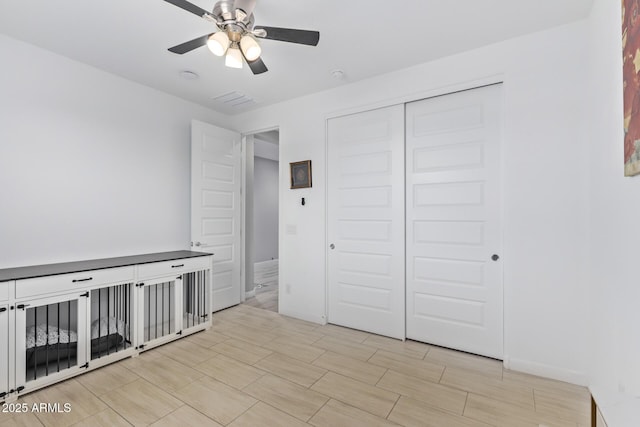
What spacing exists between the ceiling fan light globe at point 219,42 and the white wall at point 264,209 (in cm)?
500

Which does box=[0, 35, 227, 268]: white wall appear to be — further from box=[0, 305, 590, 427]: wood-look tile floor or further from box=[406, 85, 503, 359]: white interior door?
box=[406, 85, 503, 359]: white interior door

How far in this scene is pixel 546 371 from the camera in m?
2.27

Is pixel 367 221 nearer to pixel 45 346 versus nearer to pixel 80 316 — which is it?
pixel 80 316

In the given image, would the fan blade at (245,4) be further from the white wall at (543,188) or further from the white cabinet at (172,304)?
the white cabinet at (172,304)

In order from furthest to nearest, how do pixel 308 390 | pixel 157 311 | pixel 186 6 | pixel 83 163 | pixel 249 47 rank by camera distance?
pixel 157 311 < pixel 83 163 < pixel 308 390 < pixel 249 47 < pixel 186 6

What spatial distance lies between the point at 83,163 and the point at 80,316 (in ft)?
4.78

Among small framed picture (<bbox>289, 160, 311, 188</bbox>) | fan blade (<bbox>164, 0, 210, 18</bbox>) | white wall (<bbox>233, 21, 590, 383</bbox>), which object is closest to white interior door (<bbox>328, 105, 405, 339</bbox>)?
small framed picture (<bbox>289, 160, 311, 188</bbox>)

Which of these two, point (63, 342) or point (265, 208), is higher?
point (265, 208)

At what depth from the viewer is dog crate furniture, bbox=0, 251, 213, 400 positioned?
78.6 inches

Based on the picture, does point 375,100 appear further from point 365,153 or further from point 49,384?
point 49,384

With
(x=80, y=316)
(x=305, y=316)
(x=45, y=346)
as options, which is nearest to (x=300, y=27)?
(x=80, y=316)

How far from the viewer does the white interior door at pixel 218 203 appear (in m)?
3.65

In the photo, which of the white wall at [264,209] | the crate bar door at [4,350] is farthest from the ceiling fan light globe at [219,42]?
the white wall at [264,209]

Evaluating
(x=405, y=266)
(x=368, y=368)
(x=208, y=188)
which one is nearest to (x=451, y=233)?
(x=405, y=266)
